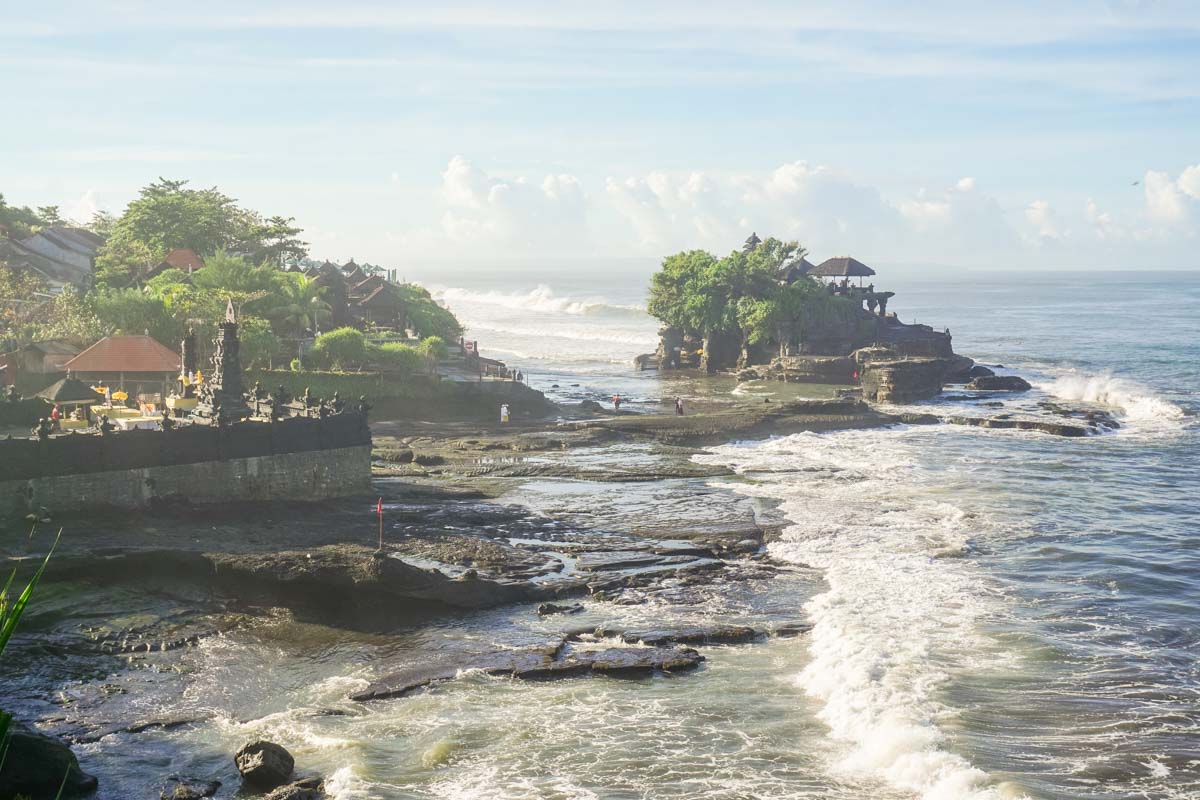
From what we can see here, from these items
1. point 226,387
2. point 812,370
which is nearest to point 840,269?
point 812,370

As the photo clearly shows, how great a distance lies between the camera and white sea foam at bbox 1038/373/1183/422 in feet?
212

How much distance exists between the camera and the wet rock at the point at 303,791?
17.8 meters

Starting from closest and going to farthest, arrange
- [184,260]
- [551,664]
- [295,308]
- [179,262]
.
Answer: [551,664] → [295,308] → [179,262] → [184,260]

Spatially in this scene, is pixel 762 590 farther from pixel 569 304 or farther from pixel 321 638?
pixel 569 304

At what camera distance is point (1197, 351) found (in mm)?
101625

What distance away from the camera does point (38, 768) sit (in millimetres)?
17562

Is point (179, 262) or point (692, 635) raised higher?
point (179, 262)

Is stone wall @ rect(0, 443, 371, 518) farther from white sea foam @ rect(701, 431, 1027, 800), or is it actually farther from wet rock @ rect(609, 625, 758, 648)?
wet rock @ rect(609, 625, 758, 648)

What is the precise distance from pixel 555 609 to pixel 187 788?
10787 mm

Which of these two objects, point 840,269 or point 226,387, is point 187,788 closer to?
point 226,387

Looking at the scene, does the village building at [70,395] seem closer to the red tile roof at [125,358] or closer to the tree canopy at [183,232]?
the red tile roof at [125,358]

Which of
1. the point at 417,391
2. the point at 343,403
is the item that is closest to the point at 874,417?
the point at 417,391

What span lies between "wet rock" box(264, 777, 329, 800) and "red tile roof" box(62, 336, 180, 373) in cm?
3336

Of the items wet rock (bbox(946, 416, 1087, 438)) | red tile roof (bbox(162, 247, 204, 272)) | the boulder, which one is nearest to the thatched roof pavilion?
wet rock (bbox(946, 416, 1087, 438))
